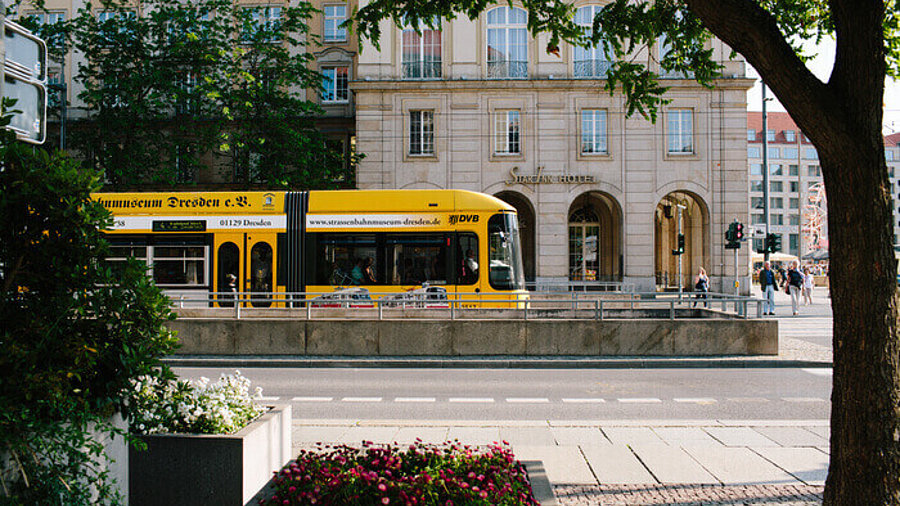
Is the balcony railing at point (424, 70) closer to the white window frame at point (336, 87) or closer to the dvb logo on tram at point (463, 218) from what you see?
the white window frame at point (336, 87)

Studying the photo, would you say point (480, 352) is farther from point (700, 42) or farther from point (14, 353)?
point (14, 353)

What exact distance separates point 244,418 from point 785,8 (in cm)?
622

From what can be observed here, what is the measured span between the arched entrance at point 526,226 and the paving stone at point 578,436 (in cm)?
2500

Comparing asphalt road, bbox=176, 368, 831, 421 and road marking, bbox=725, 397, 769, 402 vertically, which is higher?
road marking, bbox=725, 397, 769, 402

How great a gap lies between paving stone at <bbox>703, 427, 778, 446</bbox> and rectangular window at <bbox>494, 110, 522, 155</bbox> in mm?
25514

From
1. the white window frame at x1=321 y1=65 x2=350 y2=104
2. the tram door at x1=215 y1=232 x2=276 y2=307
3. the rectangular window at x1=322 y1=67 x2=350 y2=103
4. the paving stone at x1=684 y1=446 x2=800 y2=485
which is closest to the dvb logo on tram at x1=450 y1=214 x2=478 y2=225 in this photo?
the tram door at x1=215 y1=232 x2=276 y2=307

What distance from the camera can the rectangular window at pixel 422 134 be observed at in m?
32.6

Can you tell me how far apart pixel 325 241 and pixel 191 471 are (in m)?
14.1

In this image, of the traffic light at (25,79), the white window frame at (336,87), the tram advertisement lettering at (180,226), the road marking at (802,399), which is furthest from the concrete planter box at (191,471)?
the white window frame at (336,87)

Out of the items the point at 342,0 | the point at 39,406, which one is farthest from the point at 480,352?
the point at 342,0

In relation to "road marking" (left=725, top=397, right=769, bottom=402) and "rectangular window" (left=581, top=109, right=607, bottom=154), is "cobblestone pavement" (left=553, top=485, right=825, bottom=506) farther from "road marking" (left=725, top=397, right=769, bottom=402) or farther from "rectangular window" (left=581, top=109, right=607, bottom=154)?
"rectangular window" (left=581, top=109, right=607, bottom=154)

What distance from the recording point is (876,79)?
3.82 meters

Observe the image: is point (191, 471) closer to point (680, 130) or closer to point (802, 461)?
point (802, 461)

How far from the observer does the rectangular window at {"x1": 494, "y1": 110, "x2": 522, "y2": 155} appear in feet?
106
